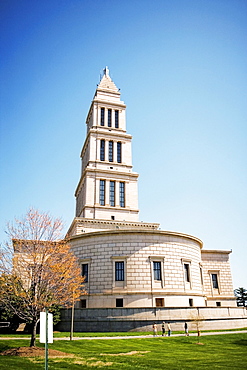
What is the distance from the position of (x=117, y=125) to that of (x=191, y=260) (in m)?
31.5

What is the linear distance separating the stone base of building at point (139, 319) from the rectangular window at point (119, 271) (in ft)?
16.1

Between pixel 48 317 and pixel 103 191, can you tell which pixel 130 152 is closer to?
pixel 103 191

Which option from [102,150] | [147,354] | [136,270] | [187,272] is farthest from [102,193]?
[147,354]

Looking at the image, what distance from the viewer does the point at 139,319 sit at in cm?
2939

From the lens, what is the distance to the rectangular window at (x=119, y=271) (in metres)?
35.2

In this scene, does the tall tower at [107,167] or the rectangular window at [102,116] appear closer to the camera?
the tall tower at [107,167]

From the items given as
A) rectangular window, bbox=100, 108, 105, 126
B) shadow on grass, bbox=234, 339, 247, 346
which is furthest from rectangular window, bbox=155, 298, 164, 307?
rectangular window, bbox=100, 108, 105, 126

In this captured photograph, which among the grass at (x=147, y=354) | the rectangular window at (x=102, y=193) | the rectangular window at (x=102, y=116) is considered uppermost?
the rectangular window at (x=102, y=116)

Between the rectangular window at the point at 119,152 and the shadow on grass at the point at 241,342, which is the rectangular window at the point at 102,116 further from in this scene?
the shadow on grass at the point at 241,342

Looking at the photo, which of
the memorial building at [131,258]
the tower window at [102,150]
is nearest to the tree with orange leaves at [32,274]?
the memorial building at [131,258]

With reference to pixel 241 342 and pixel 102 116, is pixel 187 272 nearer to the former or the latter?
pixel 241 342

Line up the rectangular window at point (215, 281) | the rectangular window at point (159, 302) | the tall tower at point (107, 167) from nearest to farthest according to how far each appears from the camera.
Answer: the rectangular window at point (159, 302), the rectangular window at point (215, 281), the tall tower at point (107, 167)

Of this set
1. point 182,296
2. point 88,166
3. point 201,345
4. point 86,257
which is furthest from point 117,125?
point 201,345

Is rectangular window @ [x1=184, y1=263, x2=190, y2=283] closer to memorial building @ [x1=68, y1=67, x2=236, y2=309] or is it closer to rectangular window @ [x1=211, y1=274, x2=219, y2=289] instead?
memorial building @ [x1=68, y1=67, x2=236, y2=309]
